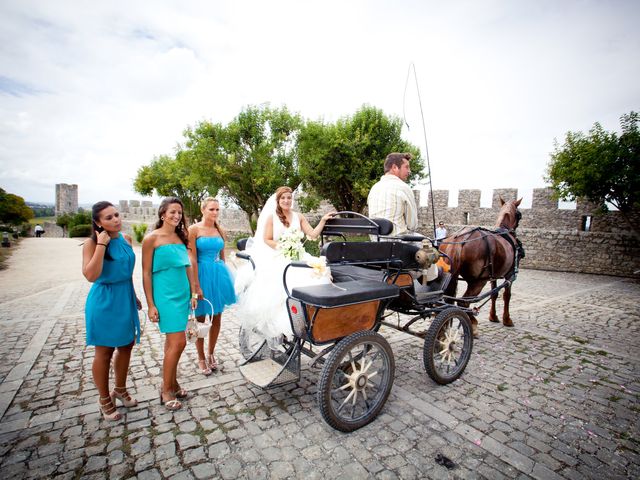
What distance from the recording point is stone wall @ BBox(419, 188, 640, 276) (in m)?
13.0

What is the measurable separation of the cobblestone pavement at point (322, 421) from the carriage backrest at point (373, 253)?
61.2 inches

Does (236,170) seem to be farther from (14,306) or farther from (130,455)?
(130,455)

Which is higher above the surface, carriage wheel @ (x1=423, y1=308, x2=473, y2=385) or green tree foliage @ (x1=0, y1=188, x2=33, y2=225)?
green tree foliage @ (x1=0, y1=188, x2=33, y2=225)

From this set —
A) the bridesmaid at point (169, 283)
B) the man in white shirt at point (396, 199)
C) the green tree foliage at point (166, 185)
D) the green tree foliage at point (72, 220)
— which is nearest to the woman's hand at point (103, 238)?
the bridesmaid at point (169, 283)

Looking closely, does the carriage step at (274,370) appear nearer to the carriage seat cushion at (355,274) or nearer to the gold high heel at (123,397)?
the carriage seat cushion at (355,274)

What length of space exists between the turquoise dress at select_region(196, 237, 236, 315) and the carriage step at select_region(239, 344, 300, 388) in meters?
0.88

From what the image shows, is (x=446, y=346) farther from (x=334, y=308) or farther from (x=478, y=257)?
(x=478, y=257)

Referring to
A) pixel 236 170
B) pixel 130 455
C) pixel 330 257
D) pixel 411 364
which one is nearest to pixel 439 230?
pixel 236 170

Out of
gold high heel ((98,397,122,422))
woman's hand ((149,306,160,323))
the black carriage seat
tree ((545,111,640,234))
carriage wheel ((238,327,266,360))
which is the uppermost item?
tree ((545,111,640,234))

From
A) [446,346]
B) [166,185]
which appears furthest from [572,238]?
[166,185]

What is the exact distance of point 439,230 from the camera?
53.9 ft

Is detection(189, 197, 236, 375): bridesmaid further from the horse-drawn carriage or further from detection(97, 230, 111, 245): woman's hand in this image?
detection(97, 230, 111, 245): woman's hand

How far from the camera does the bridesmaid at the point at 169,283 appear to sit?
10.3 ft

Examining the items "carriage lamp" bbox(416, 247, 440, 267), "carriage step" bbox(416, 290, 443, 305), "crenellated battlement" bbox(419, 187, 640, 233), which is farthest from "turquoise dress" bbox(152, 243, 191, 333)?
"crenellated battlement" bbox(419, 187, 640, 233)
